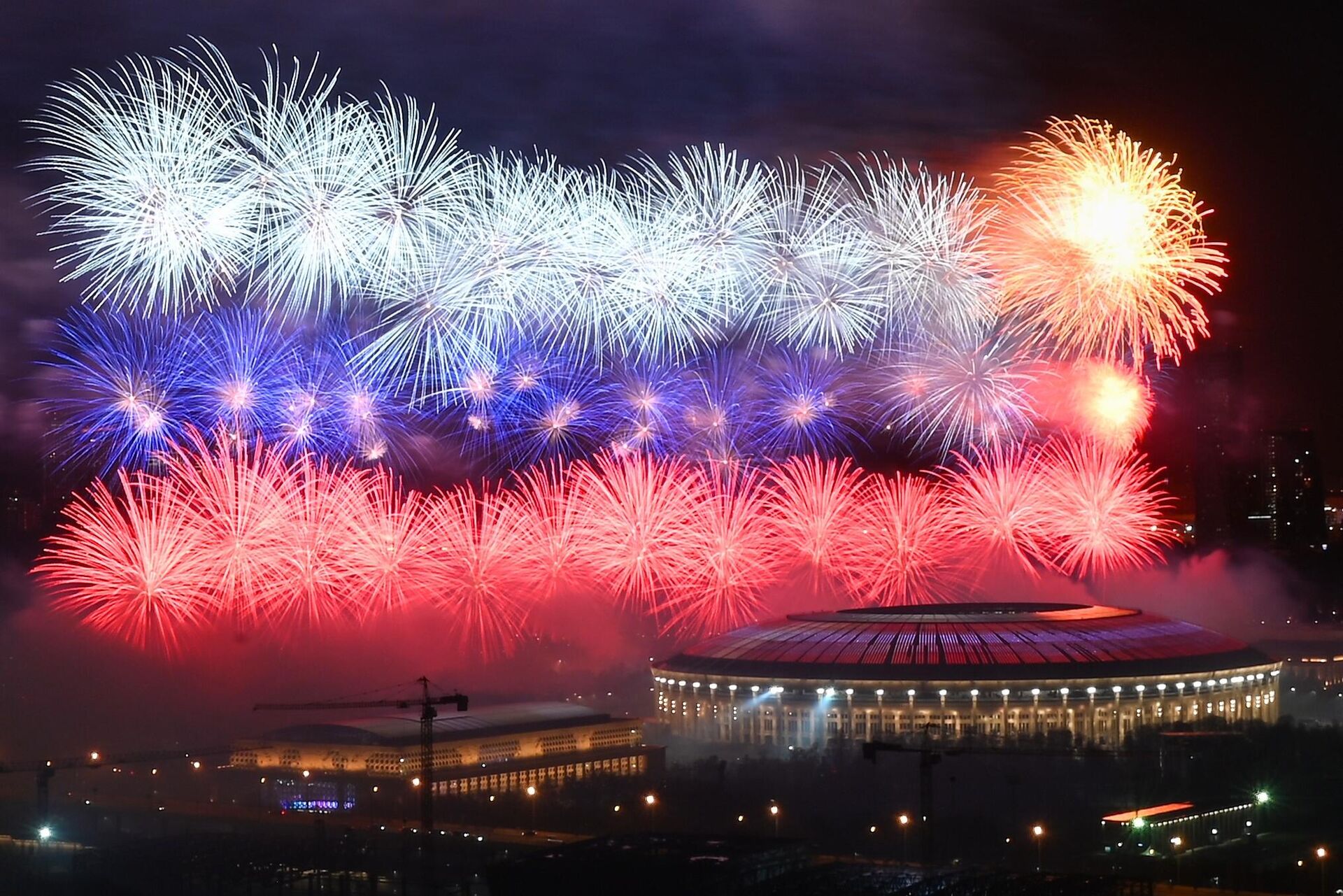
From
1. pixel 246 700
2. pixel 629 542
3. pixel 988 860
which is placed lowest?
pixel 988 860

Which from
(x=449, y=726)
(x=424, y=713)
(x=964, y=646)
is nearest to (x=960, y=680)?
(x=964, y=646)

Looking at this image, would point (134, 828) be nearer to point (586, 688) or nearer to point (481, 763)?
point (481, 763)

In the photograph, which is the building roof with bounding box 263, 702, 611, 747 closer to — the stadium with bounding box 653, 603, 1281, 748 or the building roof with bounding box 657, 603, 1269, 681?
the stadium with bounding box 653, 603, 1281, 748

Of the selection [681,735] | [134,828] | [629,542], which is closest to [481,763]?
[681,735]

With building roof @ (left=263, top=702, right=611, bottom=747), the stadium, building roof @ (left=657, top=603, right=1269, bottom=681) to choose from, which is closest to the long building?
building roof @ (left=263, top=702, right=611, bottom=747)

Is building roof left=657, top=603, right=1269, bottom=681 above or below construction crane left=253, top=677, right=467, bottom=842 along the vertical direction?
above

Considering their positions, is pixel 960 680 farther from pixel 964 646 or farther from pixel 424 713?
pixel 424 713

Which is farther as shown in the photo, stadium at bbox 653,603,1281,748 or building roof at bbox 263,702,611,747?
stadium at bbox 653,603,1281,748
